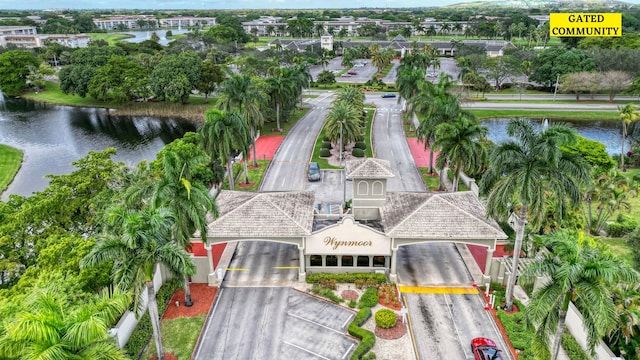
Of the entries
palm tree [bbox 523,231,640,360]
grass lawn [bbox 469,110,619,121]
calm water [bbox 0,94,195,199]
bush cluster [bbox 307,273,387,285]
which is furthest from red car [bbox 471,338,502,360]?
grass lawn [bbox 469,110,619,121]

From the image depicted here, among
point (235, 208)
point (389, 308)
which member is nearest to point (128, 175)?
point (235, 208)

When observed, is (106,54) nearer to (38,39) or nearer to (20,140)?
(20,140)

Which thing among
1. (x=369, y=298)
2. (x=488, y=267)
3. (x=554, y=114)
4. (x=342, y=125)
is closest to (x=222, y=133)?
(x=342, y=125)

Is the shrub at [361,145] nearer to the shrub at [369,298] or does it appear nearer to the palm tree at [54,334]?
the shrub at [369,298]

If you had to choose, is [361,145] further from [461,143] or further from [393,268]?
[393,268]

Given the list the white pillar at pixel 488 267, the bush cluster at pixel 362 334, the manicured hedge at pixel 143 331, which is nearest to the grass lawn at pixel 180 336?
the manicured hedge at pixel 143 331

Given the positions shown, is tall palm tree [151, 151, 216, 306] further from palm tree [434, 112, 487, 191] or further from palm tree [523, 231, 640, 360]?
palm tree [434, 112, 487, 191]
